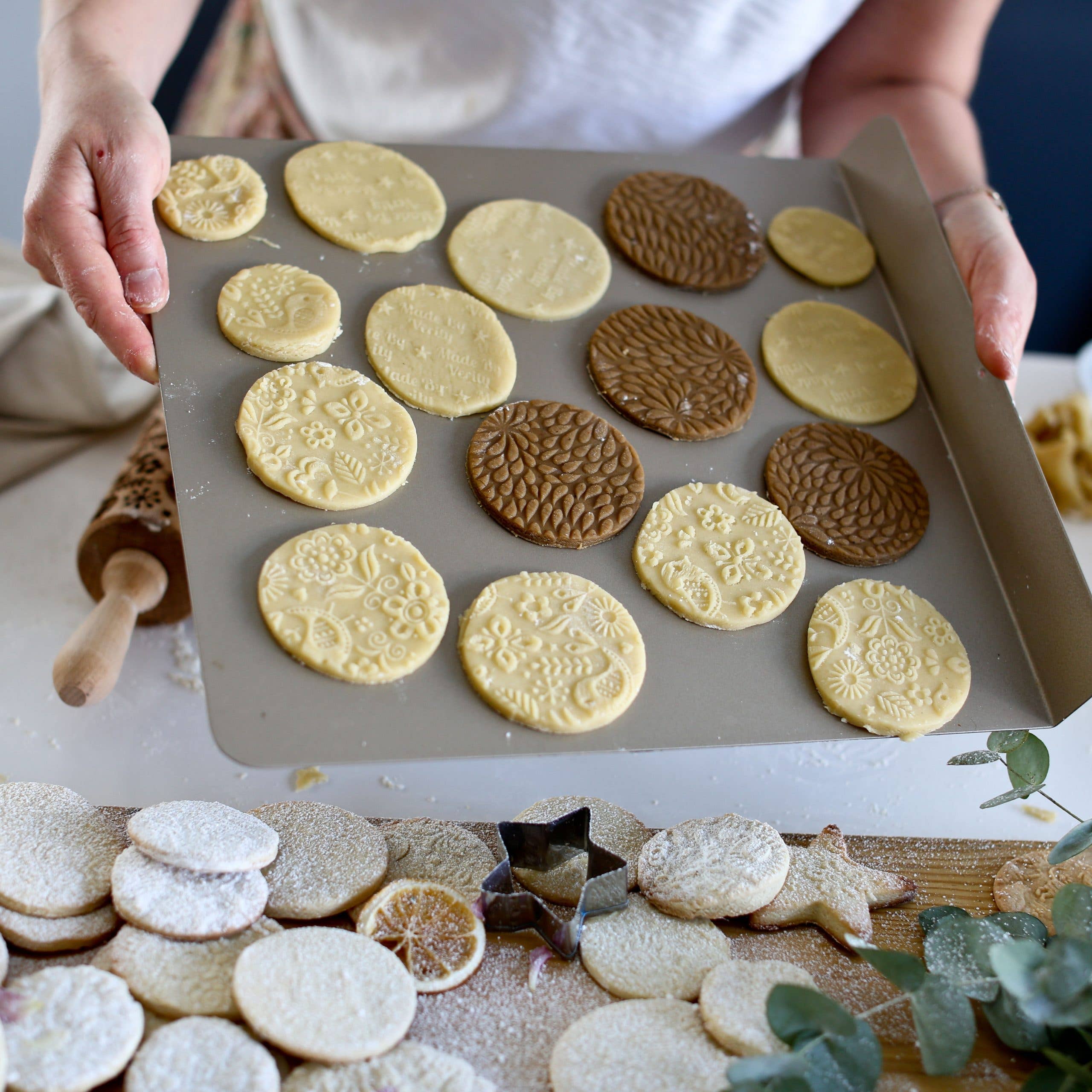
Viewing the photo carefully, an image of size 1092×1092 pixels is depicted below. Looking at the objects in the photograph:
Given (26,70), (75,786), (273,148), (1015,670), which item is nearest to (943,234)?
(1015,670)

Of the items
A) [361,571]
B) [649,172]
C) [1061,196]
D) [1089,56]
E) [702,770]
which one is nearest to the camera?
[361,571]

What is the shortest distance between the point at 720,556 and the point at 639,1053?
45cm

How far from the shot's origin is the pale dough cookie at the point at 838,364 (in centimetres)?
117

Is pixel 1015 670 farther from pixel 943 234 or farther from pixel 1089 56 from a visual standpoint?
pixel 1089 56

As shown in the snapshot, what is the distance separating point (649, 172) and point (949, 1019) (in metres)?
1.01

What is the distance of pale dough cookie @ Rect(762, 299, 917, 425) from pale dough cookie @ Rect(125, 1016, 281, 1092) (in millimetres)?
847

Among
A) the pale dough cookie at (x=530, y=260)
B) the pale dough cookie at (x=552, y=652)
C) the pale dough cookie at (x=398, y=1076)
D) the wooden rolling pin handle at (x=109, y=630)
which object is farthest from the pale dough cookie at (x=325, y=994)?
the pale dough cookie at (x=530, y=260)

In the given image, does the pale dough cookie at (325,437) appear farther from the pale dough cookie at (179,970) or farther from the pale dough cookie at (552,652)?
the pale dough cookie at (179,970)

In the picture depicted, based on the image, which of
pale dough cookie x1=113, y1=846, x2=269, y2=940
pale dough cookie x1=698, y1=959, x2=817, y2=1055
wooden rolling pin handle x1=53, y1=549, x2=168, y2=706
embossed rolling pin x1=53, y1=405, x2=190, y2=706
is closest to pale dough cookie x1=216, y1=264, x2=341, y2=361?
embossed rolling pin x1=53, y1=405, x2=190, y2=706

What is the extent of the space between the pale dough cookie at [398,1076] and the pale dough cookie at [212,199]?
0.82m

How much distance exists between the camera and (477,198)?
1233 mm

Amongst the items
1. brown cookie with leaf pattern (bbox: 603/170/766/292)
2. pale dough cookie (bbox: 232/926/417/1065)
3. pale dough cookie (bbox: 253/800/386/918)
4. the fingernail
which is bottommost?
pale dough cookie (bbox: 253/800/386/918)

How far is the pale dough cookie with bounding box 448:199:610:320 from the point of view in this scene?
45.3 inches

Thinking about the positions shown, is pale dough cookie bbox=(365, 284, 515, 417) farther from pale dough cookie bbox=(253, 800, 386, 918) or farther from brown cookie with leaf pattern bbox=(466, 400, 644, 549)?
pale dough cookie bbox=(253, 800, 386, 918)
